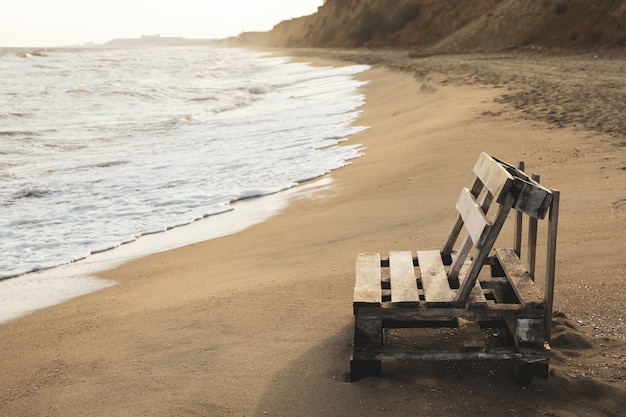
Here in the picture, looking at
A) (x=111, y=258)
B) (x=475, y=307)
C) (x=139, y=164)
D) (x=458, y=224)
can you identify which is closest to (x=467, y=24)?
(x=139, y=164)

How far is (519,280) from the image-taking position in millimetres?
3652

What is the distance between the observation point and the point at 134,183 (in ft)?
32.3

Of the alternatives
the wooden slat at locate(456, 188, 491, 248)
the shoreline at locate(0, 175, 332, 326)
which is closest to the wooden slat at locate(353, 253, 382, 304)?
the wooden slat at locate(456, 188, 491, 248)

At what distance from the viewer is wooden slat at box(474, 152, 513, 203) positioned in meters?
3.18

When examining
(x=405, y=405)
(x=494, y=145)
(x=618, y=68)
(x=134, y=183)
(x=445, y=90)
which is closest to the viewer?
(x=405, y=405)

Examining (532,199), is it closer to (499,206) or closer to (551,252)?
(499,206)

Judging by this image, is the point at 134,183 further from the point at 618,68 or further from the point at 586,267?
the point at 618,68

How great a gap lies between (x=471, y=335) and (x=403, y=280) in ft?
1.68

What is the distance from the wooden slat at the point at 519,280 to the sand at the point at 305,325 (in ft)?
1.29

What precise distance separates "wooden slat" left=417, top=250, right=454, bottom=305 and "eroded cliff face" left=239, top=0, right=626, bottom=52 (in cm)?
2803

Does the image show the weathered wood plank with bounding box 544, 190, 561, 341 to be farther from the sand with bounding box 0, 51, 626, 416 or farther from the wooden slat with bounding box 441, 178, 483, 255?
the wooden slat with bounding box 441, 178, 483, 255

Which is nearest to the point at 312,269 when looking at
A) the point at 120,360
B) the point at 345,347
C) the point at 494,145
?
the point at 345,347

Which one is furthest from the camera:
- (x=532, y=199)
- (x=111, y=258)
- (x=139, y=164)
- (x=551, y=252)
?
(x=139, y=164)

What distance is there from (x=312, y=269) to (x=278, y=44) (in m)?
129
